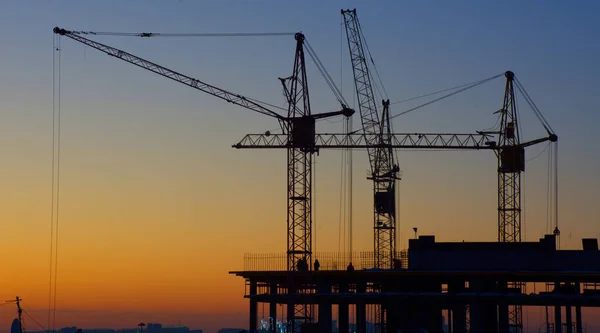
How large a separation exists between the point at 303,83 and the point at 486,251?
A: 188 feet

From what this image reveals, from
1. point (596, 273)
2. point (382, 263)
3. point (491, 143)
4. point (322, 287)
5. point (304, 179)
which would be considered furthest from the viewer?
point (491, 143)

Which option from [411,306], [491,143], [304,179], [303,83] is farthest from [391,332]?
[491,143]

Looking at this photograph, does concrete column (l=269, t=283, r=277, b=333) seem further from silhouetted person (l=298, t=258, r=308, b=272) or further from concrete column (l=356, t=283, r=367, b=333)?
concrete column (l=356, t=283, r=367, b=333)

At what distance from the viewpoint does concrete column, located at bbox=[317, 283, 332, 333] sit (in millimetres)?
130750

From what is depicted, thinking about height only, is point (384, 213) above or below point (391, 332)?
above

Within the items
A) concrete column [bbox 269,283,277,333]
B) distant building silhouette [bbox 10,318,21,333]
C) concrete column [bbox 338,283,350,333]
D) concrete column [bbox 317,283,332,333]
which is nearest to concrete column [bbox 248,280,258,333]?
concrete column [bbox 269,283,277,333]

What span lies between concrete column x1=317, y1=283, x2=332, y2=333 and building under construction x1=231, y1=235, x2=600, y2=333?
12 cm

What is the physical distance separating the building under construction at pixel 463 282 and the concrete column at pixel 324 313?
0.38ft

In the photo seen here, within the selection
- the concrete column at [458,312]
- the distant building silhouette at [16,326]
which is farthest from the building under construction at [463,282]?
the distant building silhouette at [16,326]

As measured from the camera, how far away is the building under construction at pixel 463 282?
11938 cm

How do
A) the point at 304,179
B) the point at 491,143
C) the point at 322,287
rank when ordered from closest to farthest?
the point at 322,287
the point at 304,179
the point at 491,143

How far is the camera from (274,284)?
13938cm

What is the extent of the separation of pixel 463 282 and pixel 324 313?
16.7 m

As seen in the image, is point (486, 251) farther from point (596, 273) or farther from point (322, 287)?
point (322, 287)
